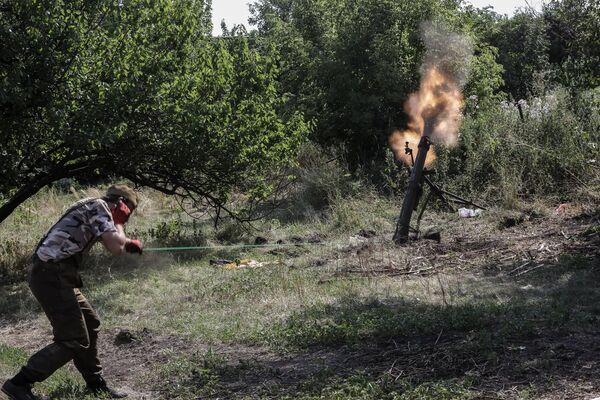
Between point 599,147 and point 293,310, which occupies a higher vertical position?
point 599,147

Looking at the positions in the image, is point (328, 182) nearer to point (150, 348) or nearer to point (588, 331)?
point (150, 348)

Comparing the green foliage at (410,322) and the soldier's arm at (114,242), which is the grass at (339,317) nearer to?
the green foliage at (410,322)

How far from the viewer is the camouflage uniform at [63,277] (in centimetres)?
593

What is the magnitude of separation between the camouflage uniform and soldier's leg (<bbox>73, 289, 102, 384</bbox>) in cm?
18

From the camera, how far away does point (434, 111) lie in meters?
13.8

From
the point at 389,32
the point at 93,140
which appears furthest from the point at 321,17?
the point at 93,140

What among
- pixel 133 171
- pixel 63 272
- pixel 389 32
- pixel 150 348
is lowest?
pixel 150 348

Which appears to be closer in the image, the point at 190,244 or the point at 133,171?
the point at 133,171

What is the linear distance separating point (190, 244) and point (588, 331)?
878cm

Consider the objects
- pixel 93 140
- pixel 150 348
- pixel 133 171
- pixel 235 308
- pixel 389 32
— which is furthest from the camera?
pixel 389 32

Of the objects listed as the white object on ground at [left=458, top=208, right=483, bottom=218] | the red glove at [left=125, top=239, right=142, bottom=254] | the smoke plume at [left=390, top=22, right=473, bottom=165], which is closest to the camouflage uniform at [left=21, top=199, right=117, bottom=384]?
the red glove at [left=125, top=239, right=142, bottom=254]

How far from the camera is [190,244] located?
45.5 feet

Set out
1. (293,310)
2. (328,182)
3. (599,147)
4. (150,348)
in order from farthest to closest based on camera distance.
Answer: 1. (328,182)
2. (599,147)
3. (293,310)
4. (150,348)

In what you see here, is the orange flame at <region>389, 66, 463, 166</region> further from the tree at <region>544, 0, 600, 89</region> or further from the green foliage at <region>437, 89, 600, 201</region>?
the tree at <region>544, 0, 600, 89</region>
